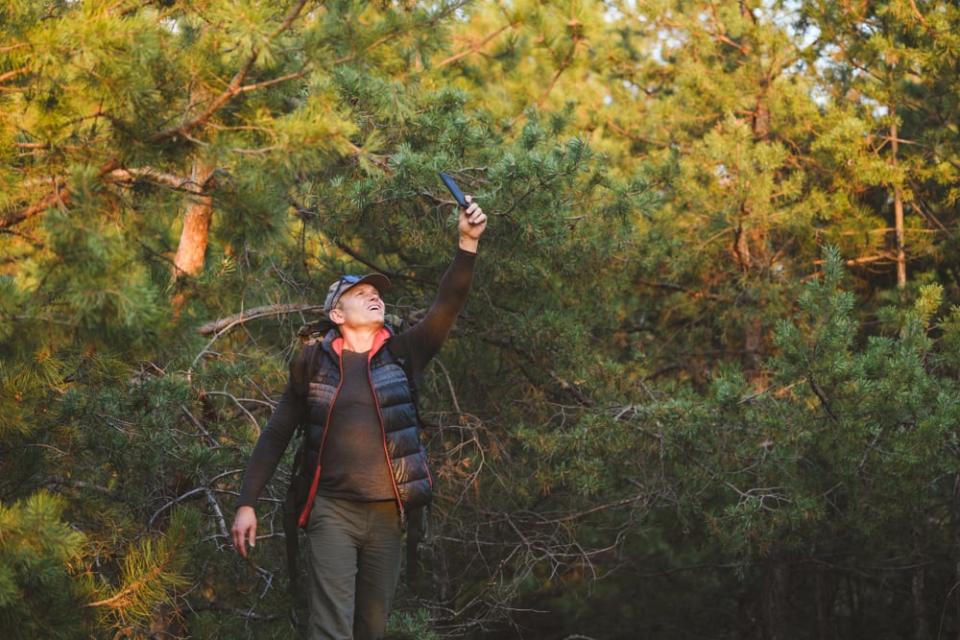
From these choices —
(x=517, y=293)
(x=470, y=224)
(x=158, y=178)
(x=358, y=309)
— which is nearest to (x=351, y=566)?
(x=358, y=309)

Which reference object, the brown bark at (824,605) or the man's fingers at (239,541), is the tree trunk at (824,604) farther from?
the man's fingers at (239,541)

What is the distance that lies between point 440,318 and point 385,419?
1.30 ft

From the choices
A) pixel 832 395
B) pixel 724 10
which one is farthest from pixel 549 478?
pixel 724 10

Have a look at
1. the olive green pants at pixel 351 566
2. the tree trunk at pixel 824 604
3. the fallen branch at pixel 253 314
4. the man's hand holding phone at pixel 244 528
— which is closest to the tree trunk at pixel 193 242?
the fallen branch at pixel 253 314

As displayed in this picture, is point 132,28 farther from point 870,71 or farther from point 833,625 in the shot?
point 833,625

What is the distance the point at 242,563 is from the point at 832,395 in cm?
282

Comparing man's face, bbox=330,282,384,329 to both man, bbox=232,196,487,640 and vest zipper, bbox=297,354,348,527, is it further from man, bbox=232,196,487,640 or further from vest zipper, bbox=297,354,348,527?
vest zipper, bbox=297,354,348,527

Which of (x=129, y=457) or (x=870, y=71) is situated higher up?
(x=129, y=457)

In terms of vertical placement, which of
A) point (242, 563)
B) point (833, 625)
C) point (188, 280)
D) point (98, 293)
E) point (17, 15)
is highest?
point (17, 15)

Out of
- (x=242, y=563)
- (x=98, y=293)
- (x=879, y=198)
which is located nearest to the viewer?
(x=98, y=293)

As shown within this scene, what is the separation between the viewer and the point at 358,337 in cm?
393

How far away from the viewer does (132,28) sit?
331 centimetres

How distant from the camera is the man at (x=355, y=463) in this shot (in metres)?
3.70

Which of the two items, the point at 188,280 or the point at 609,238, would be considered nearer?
the point at 188,280
